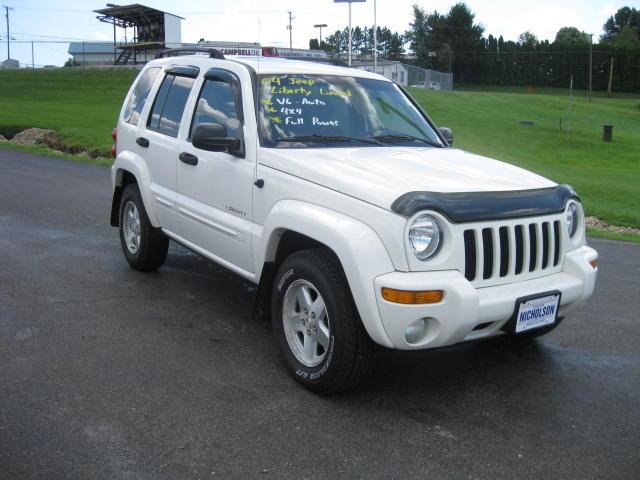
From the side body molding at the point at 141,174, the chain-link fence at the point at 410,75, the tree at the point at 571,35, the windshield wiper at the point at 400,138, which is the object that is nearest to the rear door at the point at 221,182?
the side body molding at the point at 141,174

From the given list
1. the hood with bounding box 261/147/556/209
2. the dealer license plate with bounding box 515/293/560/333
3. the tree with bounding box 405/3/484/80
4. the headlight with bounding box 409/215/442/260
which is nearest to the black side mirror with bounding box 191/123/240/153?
the hood with bounding box 261/147/556/209

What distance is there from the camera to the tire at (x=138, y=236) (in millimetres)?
6590

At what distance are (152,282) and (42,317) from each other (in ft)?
4.19

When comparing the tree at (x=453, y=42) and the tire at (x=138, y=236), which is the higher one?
the tree at (x=453, y=42)

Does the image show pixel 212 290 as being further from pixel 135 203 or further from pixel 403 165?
pixel 403 165

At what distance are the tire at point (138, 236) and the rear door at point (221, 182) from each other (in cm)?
86

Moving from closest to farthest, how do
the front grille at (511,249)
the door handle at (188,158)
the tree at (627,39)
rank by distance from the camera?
the front grille at (511,249)
the door handle at (188,158)
the tree at (627,39)

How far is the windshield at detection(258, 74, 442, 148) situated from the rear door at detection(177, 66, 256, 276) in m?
0.19

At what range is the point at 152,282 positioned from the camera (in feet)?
21.9

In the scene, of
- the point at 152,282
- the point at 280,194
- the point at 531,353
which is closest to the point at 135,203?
the point at 152,282

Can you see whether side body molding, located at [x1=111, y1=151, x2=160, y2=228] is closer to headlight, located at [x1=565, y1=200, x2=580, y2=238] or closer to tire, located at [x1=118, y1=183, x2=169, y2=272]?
tire, located at [x1=118, y1=183, x2=169, y2=272]

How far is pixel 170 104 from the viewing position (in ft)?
20.3

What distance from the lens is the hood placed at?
4.06 meters

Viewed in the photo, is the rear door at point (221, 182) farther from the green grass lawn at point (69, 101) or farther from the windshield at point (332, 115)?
the green grass lawn at point (69, 101)
